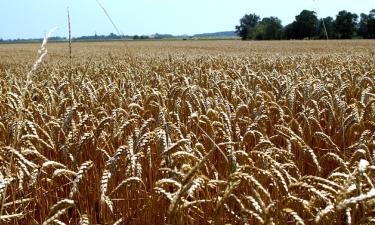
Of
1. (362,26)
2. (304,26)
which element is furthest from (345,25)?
(304,26)

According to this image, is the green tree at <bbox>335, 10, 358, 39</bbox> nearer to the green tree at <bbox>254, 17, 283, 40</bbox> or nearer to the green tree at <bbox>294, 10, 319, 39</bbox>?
the green tree at <bbox>294, 10, 319, 39</bbox>

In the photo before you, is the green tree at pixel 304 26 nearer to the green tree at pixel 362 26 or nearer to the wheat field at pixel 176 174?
the green tree at pixel 362 26

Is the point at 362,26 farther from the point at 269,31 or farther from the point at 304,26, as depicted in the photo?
the point at 269,31

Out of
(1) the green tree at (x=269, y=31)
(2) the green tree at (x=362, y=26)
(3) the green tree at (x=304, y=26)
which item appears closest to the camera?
(2) the green tree at (x=362, y=26)

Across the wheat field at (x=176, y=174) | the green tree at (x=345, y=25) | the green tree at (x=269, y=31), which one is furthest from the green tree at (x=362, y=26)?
the wheat field at (x=176, y=174)

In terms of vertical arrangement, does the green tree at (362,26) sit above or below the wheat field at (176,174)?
above

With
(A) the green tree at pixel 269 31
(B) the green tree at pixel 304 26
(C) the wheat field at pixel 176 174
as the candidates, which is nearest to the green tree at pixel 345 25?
(B) the green tree at pixel 304 26

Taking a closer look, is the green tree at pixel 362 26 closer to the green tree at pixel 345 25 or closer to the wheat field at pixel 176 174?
the green tree at pixel 345 25

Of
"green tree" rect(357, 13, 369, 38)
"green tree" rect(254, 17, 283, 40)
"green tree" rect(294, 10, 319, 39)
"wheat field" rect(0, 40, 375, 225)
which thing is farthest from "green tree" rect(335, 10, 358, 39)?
"wheat field" rect(0, 40, 375, 225)

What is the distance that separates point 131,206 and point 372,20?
8197 centimetres

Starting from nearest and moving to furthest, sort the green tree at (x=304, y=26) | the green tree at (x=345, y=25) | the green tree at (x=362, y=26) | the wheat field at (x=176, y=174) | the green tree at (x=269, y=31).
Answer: the wheat field at (x=176, y=174)
the green tree at (x=362, y=26)
the green tree at (x=304, y=26)
the green tree at (x=345, y=25)
the green tree at (x=269, y=31)

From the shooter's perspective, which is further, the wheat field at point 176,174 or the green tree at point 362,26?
the green tree at point 362,26

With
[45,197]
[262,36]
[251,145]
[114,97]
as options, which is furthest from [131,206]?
[262,36]

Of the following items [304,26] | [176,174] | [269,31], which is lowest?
[176,174]
